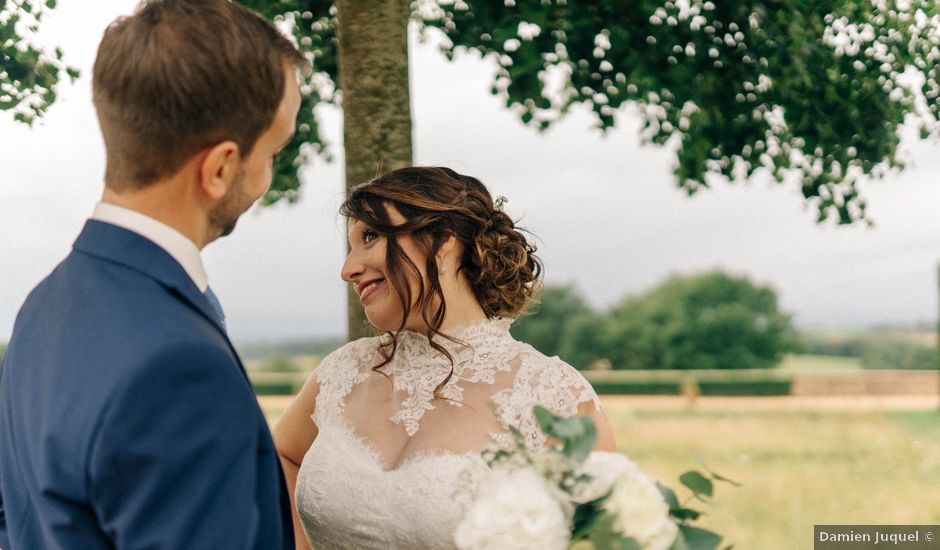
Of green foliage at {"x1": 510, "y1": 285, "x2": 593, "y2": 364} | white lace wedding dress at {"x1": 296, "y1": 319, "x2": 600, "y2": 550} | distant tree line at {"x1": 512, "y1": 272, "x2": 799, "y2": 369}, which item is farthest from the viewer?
green foliage at {"x1": 510, "y1": 285, "x2": 593, "y2": 364}

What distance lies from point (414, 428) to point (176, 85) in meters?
1.68

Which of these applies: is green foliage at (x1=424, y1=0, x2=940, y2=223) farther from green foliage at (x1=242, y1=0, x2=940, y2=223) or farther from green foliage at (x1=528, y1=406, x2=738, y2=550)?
green foliage at (x1=528, y1=406, x2=738, y2=550)

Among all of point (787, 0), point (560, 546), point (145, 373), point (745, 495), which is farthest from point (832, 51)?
point (745, 495)

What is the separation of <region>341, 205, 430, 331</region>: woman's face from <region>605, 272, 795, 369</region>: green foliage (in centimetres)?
3222

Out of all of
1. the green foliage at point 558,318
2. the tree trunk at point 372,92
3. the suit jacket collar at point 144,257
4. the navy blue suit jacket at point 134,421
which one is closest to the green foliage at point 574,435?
the navy blue suit jacket at point 134,421

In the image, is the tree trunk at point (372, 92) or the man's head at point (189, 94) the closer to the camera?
the man's head at point (189, 94)

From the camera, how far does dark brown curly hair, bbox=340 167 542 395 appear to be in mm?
2988

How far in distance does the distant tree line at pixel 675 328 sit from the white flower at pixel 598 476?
3247 cm

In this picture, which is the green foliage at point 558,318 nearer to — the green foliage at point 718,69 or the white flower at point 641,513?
the green foliage at point 718,69

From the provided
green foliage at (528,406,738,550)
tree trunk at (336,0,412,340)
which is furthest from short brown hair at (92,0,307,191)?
tree trunk at (336,0,412,340)

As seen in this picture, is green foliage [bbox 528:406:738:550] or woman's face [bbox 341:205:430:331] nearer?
green foliage [bbox 528:406:738:550]

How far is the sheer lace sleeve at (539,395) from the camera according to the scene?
2914 millimetres

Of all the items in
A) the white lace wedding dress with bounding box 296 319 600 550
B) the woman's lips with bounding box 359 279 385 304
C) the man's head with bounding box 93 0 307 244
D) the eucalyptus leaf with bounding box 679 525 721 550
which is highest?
the man's head with bounding box 93 0 307 244

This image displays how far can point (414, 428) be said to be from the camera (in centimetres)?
298
